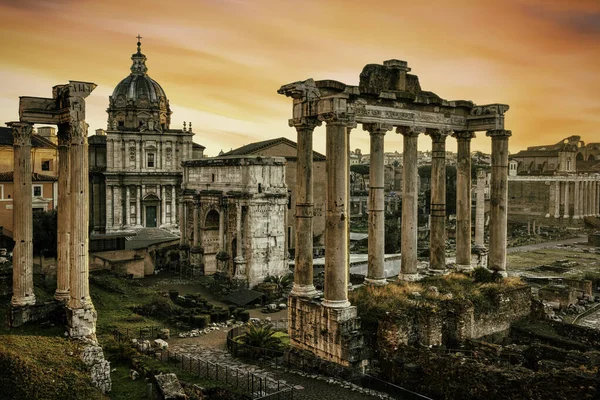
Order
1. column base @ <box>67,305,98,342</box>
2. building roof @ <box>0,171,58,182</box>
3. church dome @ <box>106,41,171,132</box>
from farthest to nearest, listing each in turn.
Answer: church dome @ <box>106,41,171,132</box>
building roof @ <box>0,171,58,182</box>
column base @ <box>67,305,98,342</box>

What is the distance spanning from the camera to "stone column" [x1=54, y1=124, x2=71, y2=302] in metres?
16.0

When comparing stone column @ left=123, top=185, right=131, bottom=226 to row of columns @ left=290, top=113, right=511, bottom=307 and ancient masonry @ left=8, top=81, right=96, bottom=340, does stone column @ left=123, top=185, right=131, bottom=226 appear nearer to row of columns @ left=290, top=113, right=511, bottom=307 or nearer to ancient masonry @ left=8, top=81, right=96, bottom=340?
ancient masonry @ left=8, top=81, right=96, bottom=340

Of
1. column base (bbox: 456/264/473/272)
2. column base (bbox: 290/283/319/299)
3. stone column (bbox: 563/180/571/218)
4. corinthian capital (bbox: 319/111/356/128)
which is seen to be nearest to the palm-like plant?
column base (bbox: 290/283/319/299)

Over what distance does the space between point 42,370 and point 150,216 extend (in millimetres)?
35989

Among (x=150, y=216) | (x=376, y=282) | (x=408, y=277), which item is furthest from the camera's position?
(x=150, y=216)

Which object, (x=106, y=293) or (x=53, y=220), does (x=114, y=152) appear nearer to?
(x=53, y=220)

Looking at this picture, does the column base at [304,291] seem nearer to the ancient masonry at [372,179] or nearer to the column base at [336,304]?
the ancient masonry at [372,179]

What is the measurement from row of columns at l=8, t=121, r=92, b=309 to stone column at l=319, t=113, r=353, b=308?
646 cm

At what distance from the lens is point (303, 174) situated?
1609 cm

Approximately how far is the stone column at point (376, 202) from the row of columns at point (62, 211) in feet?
27.6

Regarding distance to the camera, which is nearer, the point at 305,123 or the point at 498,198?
the point at 305,123

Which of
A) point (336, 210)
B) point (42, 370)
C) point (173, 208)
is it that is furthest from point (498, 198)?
point (173, 208)

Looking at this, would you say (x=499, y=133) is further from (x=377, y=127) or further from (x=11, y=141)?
(x=11, y=141)

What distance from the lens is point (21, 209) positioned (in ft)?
52.9
